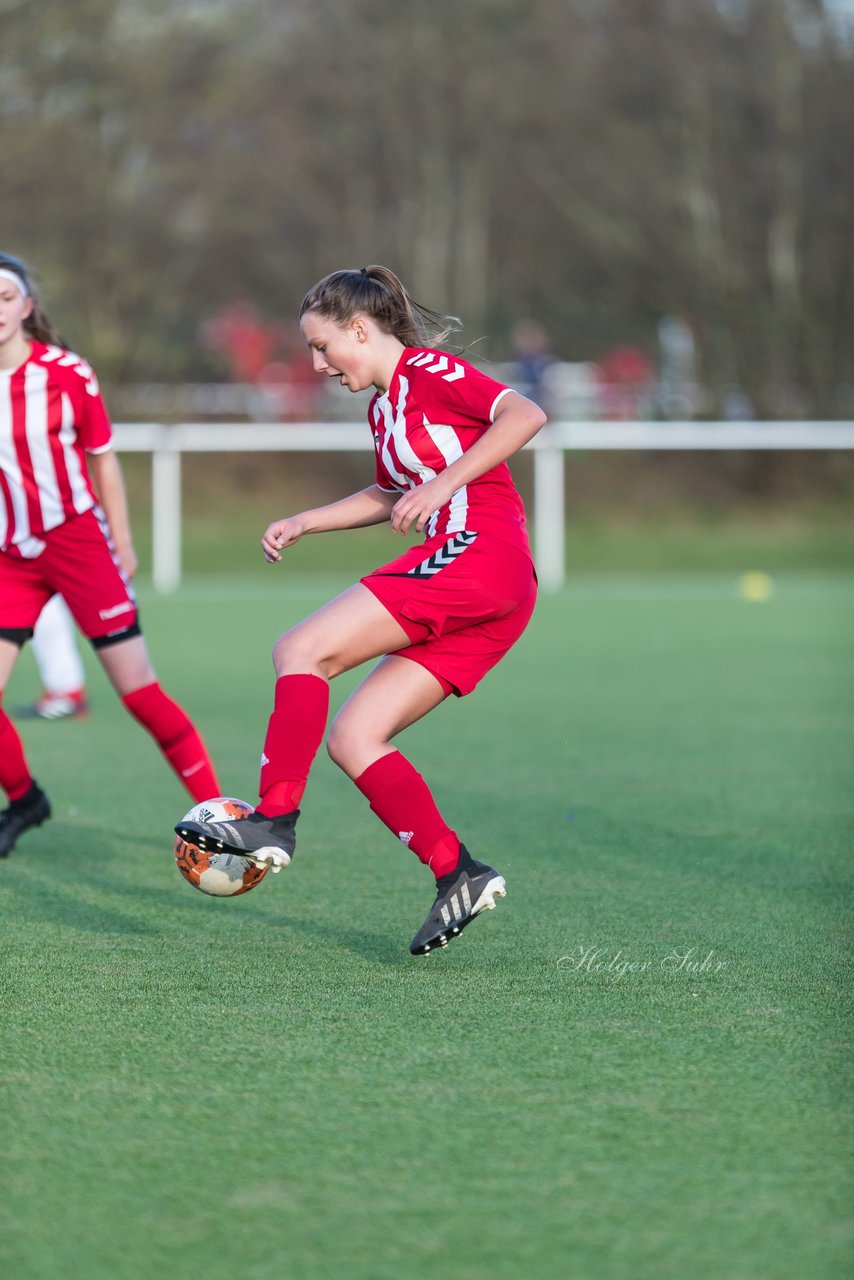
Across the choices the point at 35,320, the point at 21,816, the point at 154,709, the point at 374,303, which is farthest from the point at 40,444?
the point at 374,303

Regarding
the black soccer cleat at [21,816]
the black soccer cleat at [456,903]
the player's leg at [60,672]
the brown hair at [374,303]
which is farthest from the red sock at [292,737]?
the player's leg at [60,672]

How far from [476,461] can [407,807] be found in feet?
2.46

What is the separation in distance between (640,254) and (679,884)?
20171 mm

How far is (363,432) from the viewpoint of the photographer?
16.7 metres

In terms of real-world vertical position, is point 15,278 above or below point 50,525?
above

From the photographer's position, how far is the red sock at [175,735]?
4.90 metres

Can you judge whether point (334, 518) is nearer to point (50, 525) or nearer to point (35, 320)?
point (50, 525)

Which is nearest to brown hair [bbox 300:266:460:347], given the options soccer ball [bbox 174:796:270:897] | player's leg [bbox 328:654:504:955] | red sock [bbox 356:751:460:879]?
player's leg [bbox 328:654:504:955]

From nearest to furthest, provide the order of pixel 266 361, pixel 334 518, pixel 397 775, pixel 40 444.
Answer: pixel 397 775 < pixel 334 518 < pixel 40 444 < pixel 266 361

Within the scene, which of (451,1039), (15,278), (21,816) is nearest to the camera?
(451,1039)

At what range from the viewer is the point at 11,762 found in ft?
15.7

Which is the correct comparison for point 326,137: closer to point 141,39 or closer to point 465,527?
point 141,39

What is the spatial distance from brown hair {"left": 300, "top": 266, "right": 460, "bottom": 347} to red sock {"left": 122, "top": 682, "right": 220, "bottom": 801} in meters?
1.50

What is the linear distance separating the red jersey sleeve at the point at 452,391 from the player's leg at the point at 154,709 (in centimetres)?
146
